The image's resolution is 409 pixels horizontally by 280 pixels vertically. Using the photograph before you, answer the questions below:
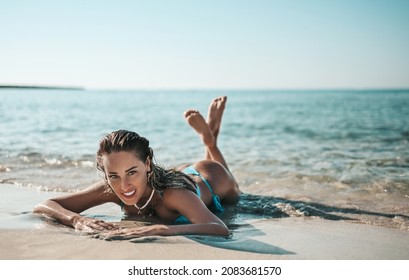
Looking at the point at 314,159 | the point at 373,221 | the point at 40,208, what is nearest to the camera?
the point at 40,208

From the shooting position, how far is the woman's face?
3.12m

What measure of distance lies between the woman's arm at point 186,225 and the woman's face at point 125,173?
28 centimetres

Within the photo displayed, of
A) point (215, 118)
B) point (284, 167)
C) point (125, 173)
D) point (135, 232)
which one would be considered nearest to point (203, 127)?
point (215, 118)

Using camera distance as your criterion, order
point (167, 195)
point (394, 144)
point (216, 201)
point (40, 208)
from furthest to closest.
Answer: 1. point (394, 144)
2. point (216, 201)
3. point (40, 208)
4. point (167, 195)

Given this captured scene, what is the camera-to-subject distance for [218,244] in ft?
9.94

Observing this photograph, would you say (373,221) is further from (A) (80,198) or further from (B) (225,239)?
(A) (80,198)

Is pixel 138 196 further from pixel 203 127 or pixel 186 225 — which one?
pixel 203 127

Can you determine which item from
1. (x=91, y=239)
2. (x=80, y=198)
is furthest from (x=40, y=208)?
(x=91, y=239)

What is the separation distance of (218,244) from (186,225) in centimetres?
29

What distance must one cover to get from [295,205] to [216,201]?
865mm

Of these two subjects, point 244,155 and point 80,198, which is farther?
point 244,155

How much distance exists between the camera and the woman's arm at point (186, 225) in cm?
307

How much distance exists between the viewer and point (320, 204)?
186 inches
